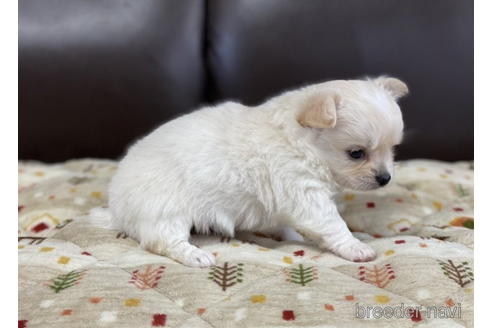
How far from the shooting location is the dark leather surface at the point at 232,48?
2020 mm

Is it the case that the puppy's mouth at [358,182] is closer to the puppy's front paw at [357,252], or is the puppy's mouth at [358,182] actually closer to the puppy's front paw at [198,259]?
the puppy's front paw at [357,252]

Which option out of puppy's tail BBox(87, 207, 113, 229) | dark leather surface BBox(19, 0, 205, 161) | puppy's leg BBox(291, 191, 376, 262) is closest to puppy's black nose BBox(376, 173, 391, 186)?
puppy's leg BBox(291, 191, 376, 262)

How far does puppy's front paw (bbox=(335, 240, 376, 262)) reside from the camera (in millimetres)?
1274

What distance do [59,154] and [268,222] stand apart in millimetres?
1139

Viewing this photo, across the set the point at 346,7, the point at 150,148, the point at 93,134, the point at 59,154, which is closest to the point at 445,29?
the point at 346,7

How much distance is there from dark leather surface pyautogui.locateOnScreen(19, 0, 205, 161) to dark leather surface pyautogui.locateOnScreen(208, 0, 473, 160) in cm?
14

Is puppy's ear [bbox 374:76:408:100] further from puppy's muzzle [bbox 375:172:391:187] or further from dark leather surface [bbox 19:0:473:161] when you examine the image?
dark leather surface [bbox 19:0:473:161]

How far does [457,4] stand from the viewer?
2.02 metres

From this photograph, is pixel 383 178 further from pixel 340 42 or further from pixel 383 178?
pixel 340 42

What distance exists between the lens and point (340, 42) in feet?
6.64

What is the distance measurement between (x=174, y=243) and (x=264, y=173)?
0.29 m

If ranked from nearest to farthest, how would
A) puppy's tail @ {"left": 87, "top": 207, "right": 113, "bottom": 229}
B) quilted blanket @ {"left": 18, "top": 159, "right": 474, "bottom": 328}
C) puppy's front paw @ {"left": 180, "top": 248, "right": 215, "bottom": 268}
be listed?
quilted blanket @ {"left": 18, "top": 159, "right": 474, "bottom": 328}, puppy's front paw @ {"left": 180, "top": 248, "right": 215, "bottom": 268}, puppy's tail @ {"left": 87, "top": 207, "right": 113, "bottom": 229}

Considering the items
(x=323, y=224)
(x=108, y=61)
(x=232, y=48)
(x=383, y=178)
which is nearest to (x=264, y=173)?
(x=323, y=224)

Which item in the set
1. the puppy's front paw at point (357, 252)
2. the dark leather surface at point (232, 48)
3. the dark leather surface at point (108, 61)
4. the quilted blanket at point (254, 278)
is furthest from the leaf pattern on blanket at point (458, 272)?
the dark leather surface at point (108, 61)
